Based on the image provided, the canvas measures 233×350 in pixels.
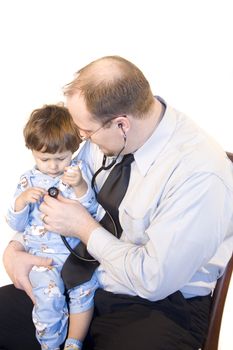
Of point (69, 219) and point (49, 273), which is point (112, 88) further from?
point (49, 273)

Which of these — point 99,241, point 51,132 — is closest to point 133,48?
point 51,132

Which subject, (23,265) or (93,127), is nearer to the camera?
(93,127)

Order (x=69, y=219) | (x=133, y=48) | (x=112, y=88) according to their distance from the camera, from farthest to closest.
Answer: (x=133, y=48)
(x=69, y=219)
(x=112, y=88)

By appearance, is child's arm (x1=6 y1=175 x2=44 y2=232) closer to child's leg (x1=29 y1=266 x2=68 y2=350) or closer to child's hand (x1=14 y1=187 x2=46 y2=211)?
child's hand (x1=14 y1=187 x2=46 y2=211)

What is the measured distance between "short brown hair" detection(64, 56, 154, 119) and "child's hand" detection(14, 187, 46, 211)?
0.34 meters

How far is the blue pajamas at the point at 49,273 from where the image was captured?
125 centimetres

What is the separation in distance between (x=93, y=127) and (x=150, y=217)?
31 cm

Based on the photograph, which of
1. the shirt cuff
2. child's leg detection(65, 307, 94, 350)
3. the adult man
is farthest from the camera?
child's leg detection(65, 307, 94, 350)

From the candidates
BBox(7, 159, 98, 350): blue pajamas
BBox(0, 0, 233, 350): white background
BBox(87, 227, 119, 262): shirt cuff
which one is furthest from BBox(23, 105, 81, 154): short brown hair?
BBox(0, 0, 233, 350): white background

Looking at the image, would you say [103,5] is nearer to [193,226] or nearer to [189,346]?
[193,226]

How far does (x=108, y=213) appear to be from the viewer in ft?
4.22

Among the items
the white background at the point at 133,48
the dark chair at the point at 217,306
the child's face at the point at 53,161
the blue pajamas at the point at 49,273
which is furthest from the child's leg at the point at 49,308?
the white background at the point at 133,48

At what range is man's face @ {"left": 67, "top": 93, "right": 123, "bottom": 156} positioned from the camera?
1121 mm

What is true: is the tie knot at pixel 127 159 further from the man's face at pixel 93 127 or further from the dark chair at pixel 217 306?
the dark chair at pixel 217 306
